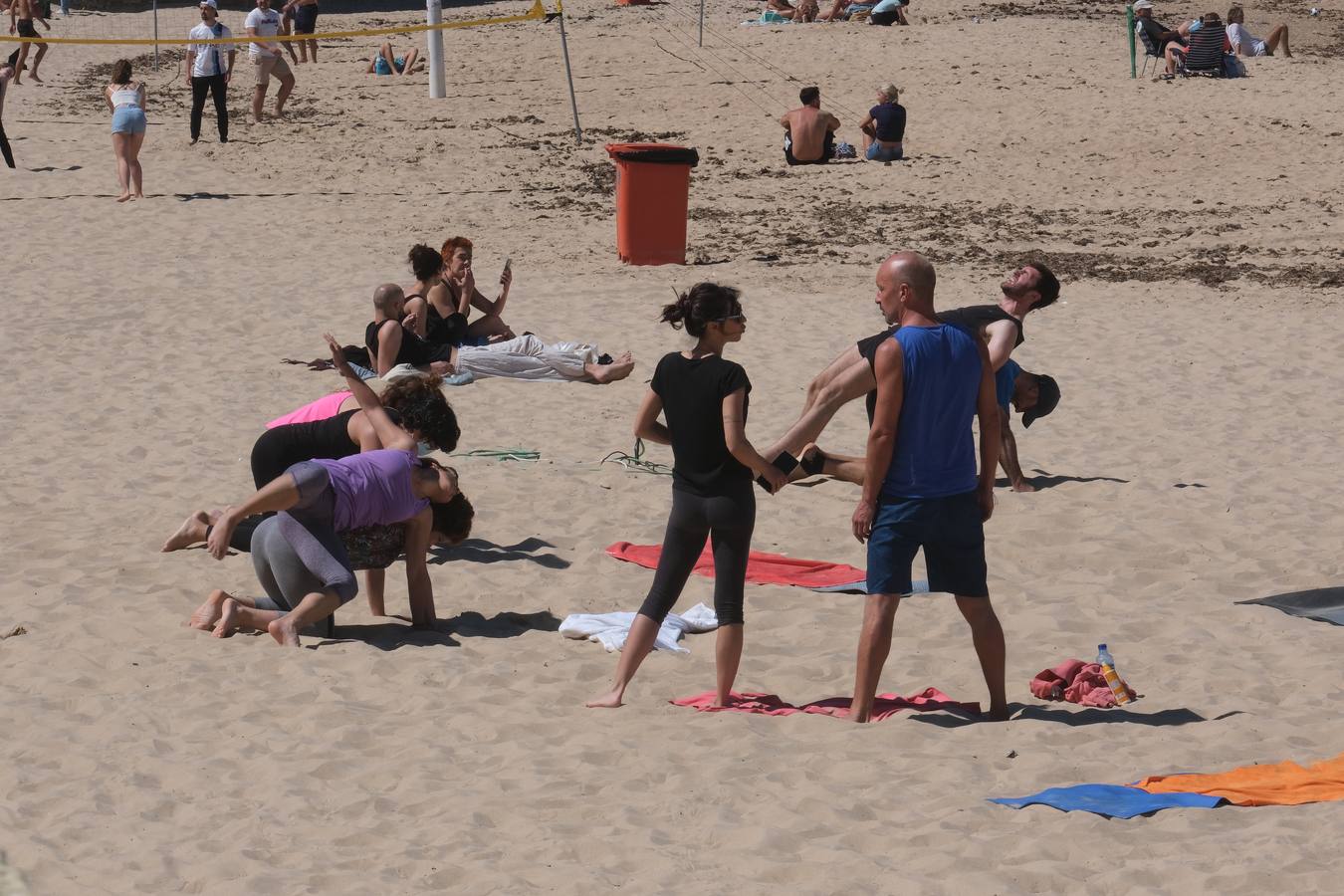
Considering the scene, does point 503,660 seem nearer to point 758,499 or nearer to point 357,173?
point 758,499

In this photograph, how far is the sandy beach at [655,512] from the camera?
4.28 metres

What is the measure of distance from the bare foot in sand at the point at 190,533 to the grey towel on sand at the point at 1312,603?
170 inches

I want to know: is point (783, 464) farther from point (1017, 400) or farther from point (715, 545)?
point (1017, 400)

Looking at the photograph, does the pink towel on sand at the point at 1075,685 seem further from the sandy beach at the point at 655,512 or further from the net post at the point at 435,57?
the net post at the point at 435,57

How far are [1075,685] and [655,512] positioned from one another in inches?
114

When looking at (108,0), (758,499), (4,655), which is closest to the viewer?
(4,655)

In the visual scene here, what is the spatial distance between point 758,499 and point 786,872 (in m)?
4.37

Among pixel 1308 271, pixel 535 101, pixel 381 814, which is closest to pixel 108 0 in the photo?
pixel 535 101

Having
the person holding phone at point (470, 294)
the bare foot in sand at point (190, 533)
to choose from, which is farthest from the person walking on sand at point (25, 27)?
the bare foot in sand at point (190, 533)

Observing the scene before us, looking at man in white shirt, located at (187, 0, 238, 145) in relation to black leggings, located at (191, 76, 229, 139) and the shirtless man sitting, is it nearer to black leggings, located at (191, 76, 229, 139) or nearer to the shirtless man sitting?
black leggings, located at (191, 76, 229, 139)

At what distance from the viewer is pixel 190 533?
6.84 metres

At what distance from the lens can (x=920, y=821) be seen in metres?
4.34

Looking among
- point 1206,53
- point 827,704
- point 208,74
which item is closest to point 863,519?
point 827,704

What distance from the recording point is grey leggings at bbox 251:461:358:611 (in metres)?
5.74
